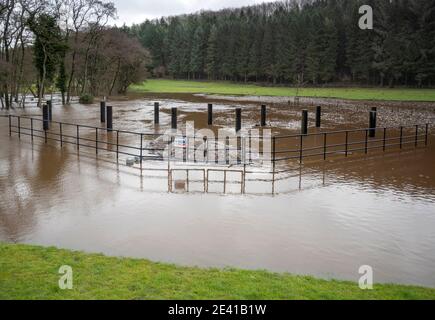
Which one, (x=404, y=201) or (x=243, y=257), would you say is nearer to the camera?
(x=243, y=257)

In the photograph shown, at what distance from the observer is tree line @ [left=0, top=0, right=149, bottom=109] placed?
43.7 m

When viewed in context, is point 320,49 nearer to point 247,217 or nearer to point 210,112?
point 210,112

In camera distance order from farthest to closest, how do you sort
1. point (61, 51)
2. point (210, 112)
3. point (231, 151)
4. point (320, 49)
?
point (320, 49) → point (61, 51) → point (210, 112) → point (231, 151)

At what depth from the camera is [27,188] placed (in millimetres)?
14516

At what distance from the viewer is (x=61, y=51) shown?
51562 millimetres

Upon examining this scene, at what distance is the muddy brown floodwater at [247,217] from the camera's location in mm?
9180

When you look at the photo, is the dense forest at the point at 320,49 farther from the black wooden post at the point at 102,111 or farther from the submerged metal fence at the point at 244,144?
the submerged metal fence at the point at 244,144

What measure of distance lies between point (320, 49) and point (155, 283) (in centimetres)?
8195

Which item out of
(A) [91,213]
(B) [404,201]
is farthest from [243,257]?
(B) [404,201]

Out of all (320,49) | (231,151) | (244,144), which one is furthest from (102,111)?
(320,49)

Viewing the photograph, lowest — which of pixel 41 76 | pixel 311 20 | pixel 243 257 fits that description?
pixel 243 257

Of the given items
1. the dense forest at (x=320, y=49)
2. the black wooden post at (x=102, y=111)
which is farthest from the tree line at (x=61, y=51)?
the dense forest at (x=320, y=49)
